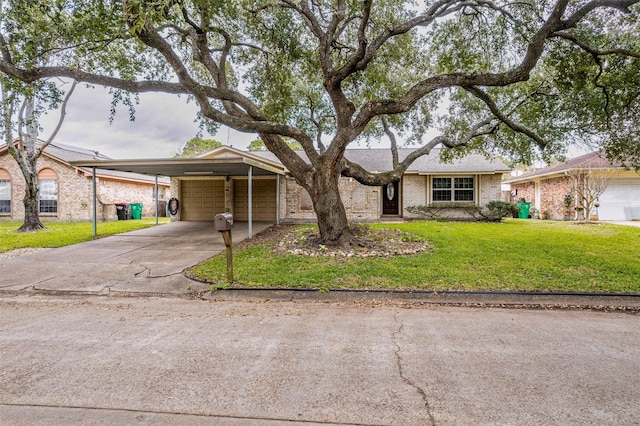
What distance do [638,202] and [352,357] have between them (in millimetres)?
21096

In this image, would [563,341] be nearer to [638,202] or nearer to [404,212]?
[404,212]

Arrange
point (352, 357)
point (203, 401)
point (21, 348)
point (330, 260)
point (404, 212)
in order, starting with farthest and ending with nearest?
point (404, 212), point (330, 260), point (21, 348), point (352, 357), point (203, 401)

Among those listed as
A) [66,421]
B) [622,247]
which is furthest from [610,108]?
[66,421]

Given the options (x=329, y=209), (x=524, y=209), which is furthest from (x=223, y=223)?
(x=524, y=209)

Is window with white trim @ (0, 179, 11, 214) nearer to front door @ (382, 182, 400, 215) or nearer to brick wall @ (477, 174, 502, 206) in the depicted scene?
front door @ (382, 182, 400, 215)

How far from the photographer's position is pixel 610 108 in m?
8.08

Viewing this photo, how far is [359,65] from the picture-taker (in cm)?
791

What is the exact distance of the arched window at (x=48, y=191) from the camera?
17.6 meters

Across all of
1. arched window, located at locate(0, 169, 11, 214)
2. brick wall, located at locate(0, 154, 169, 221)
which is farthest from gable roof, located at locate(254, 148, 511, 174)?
arched window, located at locate(0, 169, 11, 214)

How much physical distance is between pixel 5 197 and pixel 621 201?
108 feet

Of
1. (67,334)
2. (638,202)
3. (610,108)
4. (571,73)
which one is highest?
(571,73)

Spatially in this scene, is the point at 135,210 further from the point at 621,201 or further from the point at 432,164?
the point at 621,201

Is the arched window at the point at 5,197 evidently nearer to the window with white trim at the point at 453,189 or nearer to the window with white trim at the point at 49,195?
the window with white trim at the point at 49,195

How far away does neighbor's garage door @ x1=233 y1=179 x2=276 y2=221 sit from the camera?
1625 cm
